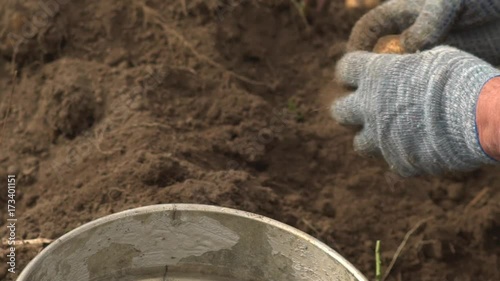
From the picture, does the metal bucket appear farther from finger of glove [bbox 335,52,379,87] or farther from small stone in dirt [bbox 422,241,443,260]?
small stone in dirt [bbox 422,241,443,260]

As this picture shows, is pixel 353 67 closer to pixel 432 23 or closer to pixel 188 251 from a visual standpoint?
pixel 432 23

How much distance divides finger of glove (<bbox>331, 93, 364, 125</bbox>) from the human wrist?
347mm

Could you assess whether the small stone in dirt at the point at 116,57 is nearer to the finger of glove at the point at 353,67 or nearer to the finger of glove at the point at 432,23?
the finger of glove at the point at 353,67

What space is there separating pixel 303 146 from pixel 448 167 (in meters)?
0.67

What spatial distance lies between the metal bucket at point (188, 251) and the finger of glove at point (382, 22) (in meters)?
0.73

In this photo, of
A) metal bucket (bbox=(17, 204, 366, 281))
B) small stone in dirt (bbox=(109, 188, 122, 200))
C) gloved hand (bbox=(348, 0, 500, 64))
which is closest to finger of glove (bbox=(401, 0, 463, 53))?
gloved hand (bbox=(348, 0, 500, 64))

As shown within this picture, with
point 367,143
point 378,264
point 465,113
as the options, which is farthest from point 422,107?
point 378,264

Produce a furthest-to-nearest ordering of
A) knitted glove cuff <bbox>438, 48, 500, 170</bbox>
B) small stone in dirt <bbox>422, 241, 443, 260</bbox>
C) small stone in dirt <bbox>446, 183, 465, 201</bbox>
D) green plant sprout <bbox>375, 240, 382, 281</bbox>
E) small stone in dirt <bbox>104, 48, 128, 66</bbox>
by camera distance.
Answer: small stone in dirt <bbox>104, 48, 128, 66</bbox> → small stone in dirt <bbox>446, 183, 465, 201</bbox> → small stone in dirt <bbox>422, 241, 443, 260</bbox> → green plant sprout <bbox>375, 240, 382, 281</bbox> → knitted glove cuff <bbox>438, 48, 500, 170</bbox>

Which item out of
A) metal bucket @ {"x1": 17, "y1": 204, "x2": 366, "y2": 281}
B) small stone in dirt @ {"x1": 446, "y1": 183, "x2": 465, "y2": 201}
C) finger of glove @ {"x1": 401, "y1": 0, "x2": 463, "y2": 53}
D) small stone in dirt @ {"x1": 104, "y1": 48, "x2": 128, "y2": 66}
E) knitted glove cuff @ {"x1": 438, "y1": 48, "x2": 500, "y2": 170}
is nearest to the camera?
metal bucket @ {"x1": 17, "y1": 204, "x2": 366, "y2": 281}

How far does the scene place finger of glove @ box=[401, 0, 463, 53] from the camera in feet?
5.43

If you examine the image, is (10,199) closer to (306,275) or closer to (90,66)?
(90,66)

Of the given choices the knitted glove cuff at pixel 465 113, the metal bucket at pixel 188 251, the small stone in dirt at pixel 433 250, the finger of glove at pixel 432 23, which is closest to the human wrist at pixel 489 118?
the knitted glove cuff at pixel 465 113

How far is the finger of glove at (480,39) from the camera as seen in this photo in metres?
1.80

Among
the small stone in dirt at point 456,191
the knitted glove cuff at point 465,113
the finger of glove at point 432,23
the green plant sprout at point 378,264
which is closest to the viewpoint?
the knitted glove cuff at point 465,113
